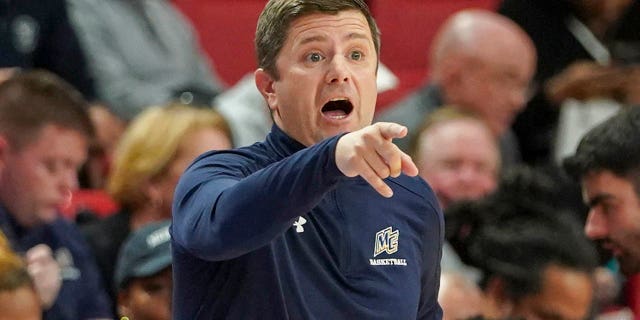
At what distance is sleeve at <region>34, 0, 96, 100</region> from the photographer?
A: 5.70 meters

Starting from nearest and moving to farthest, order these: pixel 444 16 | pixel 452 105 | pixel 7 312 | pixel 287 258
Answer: pixel 287 258 < pixel 7 312 < pixel 452 105 < pixel 444 16

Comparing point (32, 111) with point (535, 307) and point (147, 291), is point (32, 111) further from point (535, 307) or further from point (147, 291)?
point (535, 307)

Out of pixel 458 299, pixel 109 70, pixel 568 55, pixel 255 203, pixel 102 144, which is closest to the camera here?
pixel 255 203

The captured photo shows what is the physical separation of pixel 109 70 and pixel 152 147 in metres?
1.08

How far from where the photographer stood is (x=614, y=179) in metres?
3.63

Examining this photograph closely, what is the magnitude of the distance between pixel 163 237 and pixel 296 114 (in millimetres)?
1632

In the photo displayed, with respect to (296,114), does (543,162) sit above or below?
below

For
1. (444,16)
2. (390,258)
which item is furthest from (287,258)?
(444,16)

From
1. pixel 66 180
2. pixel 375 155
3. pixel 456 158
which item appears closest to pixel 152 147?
pixel 66 180

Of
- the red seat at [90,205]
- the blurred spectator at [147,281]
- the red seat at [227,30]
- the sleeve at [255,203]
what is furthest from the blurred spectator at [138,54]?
the sleeve at [255,203]

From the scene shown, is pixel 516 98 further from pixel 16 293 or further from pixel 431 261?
pixel 431 261

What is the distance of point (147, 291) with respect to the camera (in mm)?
4074

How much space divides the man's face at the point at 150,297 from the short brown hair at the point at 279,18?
155cm

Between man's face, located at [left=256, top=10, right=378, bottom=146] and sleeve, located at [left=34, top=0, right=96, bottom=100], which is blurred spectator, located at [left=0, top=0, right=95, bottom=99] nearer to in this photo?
sleeve, located at [left=34, top=0, right=96, bottom=100]
